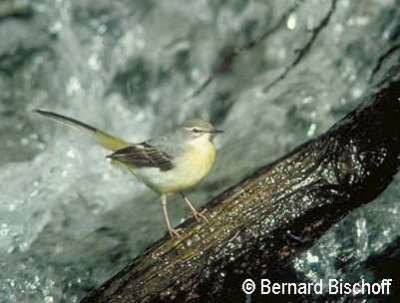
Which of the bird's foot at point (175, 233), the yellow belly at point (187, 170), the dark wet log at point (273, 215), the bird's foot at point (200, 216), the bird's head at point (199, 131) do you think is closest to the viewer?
the dark wet log at point (273, 215)

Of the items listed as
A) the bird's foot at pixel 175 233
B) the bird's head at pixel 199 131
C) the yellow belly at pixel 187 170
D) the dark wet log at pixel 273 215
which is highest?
the bird's head at pixel 199 131

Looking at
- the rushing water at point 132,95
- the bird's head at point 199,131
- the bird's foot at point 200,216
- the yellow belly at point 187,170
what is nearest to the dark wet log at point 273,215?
the bird's foot at point 200,216

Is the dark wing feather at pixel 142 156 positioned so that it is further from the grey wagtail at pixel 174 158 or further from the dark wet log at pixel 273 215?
the dark wet log at pixel 273 215

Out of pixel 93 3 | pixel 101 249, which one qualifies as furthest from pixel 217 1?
pixel 101 249

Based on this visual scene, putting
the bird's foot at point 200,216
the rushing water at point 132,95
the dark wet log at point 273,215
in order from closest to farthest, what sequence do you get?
the dark wet log at point 273,215
the bird's foot at point 200,216
the rushing water at point 132,95

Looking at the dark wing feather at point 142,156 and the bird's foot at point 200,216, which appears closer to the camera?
the bird's foot at point 200,216

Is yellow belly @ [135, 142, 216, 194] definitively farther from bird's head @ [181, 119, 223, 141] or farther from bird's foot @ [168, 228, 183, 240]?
bird's foot @ [168, 228, 183, 240]

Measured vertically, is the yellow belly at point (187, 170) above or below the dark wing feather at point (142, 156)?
below

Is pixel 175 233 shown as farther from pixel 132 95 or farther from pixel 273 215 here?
pixel 132 95
